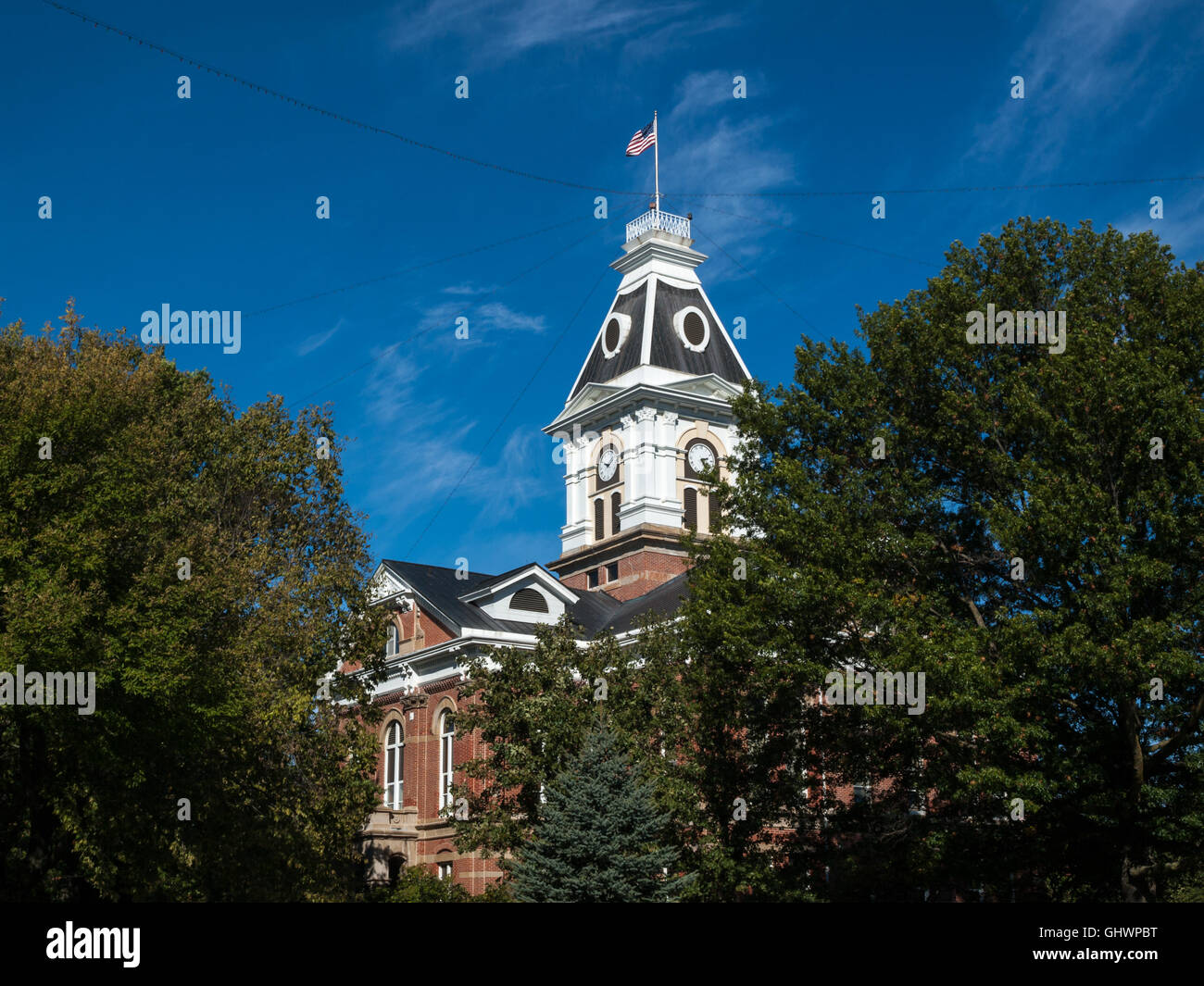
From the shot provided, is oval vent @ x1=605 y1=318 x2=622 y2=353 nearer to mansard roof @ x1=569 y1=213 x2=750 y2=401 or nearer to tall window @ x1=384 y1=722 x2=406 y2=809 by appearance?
mansard roof @ x1=569 y1=213 x2=750 y2=401

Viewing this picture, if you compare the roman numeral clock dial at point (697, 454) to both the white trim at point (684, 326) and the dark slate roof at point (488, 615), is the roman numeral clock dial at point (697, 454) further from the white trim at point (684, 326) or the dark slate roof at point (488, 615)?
the dark slate roof at point (488, 615)

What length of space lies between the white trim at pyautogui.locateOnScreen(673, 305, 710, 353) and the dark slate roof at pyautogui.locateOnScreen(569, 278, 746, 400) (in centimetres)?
13

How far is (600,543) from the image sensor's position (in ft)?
194

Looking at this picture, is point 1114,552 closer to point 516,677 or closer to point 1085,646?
point 1085,646

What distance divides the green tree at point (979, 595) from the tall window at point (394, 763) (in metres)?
20.4

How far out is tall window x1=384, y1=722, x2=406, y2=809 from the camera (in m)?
52.5

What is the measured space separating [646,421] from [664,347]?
4462 mm

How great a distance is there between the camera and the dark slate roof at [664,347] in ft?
202

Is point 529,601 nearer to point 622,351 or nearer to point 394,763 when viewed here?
point 394,763

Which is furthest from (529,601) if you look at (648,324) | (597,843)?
(597,843)

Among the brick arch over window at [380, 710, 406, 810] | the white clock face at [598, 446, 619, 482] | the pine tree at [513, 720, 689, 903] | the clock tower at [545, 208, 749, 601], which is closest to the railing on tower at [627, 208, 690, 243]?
the clock tower at [545, 208, 749, 601]

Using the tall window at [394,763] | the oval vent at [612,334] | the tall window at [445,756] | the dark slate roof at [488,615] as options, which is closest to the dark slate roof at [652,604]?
the dark slate roof at [488,615]
